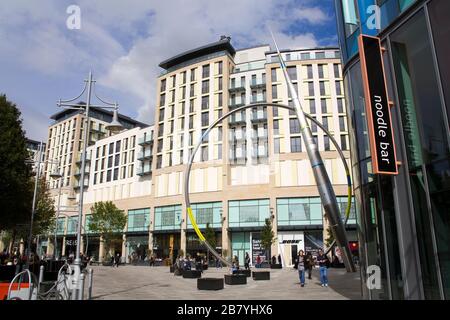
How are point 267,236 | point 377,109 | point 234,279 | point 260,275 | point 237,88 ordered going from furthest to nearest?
point 237,88 < point 267,236 < point 260,275 < point 234,279 < point 377,109

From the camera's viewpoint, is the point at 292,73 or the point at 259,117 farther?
the point at 259,117

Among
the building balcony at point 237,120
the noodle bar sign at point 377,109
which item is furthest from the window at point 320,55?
the noodle bar sign at point 377,109

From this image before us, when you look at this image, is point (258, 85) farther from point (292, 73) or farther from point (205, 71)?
point (205, 71)

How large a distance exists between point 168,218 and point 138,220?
745 centimetres

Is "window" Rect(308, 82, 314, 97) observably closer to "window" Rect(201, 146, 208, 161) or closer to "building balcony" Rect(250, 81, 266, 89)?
"building balcony" Rect(250, 81, 266, 89)

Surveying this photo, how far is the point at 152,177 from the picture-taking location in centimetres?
6262

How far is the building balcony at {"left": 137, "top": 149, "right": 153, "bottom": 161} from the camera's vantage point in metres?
65.6

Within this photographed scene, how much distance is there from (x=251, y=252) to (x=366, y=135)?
133 ft

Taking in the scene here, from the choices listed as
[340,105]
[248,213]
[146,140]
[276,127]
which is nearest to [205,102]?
[276,127]

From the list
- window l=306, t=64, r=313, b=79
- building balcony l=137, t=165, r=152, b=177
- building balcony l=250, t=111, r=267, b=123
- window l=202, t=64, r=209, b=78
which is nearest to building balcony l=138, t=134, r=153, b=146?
building balcony l=137, t=165, r=152, b=177

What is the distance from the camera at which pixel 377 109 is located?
1103 cm

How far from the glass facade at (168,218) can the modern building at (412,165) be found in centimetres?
4563
